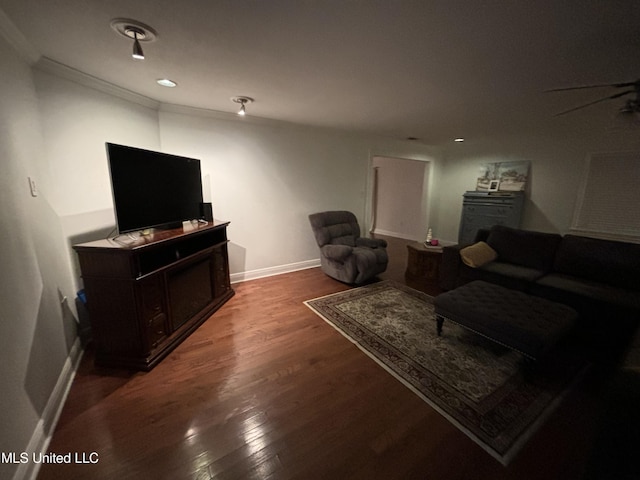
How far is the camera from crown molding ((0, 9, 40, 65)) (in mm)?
1414

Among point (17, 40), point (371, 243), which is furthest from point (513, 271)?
point (17, 40)

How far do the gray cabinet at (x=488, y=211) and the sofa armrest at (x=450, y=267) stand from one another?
2.09 metres

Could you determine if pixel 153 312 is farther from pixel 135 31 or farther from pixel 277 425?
pixel 135 31

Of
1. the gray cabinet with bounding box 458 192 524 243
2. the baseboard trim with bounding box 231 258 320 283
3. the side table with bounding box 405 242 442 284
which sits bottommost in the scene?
the baseboard trim with bounding box 231 258 320 283

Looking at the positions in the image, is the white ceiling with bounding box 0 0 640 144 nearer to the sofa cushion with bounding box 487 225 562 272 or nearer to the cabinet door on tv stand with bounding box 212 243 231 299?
the sofa cushion with bounding box 487 225 562 272

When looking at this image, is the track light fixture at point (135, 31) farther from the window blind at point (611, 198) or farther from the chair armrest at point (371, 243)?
the window blind at point (611, 198)

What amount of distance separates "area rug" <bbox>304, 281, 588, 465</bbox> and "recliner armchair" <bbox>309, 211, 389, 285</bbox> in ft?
2.32

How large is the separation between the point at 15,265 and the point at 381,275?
147 inches

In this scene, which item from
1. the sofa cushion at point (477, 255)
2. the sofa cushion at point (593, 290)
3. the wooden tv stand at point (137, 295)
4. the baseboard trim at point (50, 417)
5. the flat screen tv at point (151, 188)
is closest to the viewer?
the baseboard trim at point (50, 417)

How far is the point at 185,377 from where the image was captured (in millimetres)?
1852

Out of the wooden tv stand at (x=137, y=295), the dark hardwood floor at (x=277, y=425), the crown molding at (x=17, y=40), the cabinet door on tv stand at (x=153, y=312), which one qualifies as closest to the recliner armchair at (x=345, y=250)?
the dark hardwood floor at (x=277, y=425)

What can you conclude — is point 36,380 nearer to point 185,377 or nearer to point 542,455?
point 185,377

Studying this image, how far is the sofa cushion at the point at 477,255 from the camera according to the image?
3.01 m

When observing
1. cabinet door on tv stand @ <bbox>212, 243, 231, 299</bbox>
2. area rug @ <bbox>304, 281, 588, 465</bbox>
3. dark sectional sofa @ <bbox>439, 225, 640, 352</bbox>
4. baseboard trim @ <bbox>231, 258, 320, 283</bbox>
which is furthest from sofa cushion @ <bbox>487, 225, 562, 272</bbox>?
cabinet door on tv stand @ <bbox>212, 243, 231, 299</bbox>
